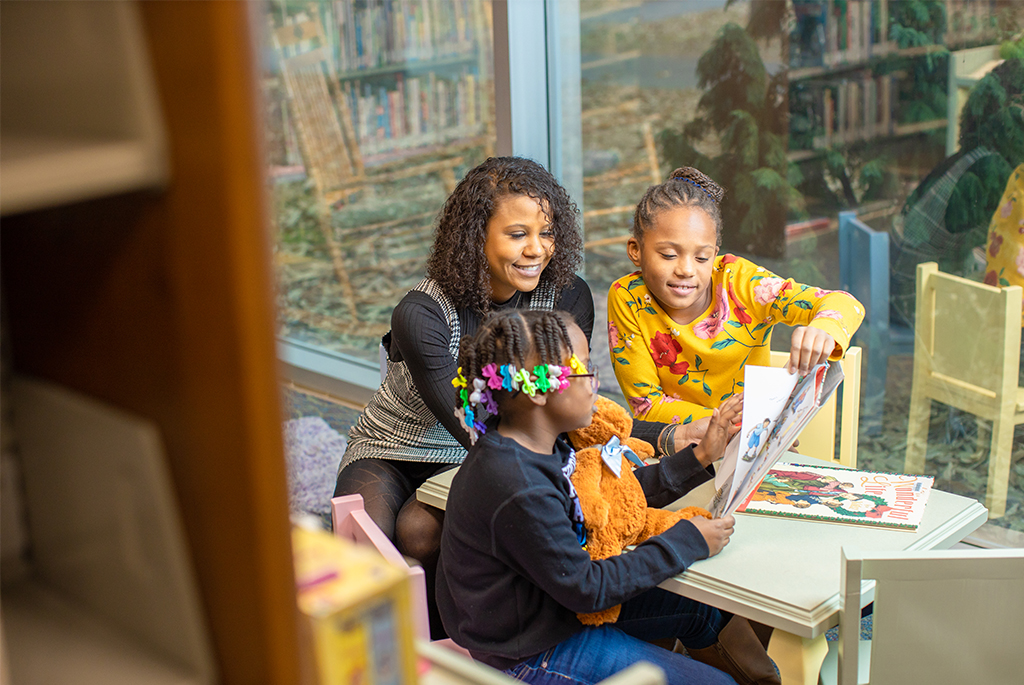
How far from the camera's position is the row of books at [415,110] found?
382cm

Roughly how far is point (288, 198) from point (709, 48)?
2350 mm

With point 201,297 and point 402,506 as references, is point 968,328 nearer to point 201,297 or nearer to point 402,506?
point 402,506

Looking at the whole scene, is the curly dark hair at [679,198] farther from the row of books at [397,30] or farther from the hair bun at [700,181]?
the row of books at [397,30]

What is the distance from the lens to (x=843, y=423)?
2027 mm

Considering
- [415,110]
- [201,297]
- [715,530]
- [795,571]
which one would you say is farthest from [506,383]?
[415,110]

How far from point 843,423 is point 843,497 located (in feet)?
1.47

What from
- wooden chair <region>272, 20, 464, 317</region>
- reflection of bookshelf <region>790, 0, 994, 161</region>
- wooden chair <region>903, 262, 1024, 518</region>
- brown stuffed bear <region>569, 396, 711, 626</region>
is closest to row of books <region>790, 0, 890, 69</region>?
reflection of bookshelf <region>790, 0, 994, 161</region>

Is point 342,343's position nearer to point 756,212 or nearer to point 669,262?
point 756,212

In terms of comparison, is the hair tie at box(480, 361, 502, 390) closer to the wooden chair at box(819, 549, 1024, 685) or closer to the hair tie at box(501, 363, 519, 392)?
the hair tie at box(501, 363, 519, 392)

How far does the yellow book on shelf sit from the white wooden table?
801 millimetres

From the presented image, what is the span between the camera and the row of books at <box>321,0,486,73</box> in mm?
3701

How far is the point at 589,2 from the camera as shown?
317 centimetres

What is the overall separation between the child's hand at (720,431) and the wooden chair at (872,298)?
46.9 inches

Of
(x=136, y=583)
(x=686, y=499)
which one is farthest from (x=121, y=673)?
(x=686, y=499)
